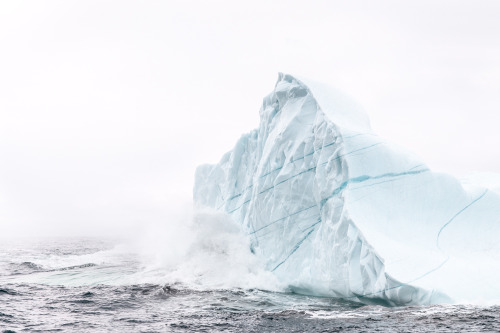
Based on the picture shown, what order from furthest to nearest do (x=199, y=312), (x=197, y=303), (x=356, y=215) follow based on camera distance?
(x=356, y=215) < (x=197, y=303) < (x=199, y=312)

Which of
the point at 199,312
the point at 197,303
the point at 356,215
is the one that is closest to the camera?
the point at 199,312

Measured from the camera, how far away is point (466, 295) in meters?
13.0

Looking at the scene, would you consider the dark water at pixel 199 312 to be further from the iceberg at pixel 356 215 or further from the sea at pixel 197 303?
the iceberg at pixel 356 215

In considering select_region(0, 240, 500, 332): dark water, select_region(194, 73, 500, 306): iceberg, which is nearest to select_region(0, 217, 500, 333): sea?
select_region(0, 240, 500, 332): dark water

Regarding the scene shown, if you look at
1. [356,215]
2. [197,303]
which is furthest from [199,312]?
[356,215]

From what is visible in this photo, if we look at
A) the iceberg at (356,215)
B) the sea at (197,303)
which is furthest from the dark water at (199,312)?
the iceberg at (356,215)

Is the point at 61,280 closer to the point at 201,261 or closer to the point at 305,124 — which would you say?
the point at 201,261

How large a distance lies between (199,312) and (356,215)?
5.57 m

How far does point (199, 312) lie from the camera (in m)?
13.5

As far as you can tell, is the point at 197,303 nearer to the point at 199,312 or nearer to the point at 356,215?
the point at 199,312

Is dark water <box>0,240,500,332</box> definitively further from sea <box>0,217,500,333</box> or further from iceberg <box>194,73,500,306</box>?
A: iceberg <box>194,73,500,306</box>

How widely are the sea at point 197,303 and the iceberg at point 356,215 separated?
66 cm

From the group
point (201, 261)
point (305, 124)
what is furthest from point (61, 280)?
point (305, 124)

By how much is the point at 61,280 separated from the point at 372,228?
43.9 feet
